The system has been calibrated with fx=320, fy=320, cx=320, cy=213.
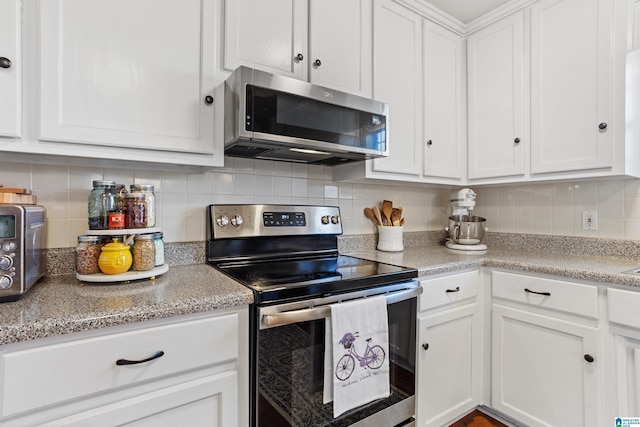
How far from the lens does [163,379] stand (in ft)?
2.90

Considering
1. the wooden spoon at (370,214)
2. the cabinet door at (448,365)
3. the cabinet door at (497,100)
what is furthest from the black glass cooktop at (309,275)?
the cabinet door at (497,100)

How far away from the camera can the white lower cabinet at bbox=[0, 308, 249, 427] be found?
2.40ft

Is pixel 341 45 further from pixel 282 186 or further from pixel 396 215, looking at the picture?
pixel 396 215

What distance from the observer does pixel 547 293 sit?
1.49 metres

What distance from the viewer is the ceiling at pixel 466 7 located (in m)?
1.92

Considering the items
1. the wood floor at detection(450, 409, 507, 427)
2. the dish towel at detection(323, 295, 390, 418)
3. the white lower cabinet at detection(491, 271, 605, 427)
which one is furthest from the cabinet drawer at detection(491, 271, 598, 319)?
the dish towel at detection(323, 295, 390, 418)

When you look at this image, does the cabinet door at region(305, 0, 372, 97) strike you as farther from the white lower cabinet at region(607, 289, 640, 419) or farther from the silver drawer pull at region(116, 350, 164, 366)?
the white lower cabinet at region(607, 289, 640, 419)

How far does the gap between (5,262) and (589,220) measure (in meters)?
2.62

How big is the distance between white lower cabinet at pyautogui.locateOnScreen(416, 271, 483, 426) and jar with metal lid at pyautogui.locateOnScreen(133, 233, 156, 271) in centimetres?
115

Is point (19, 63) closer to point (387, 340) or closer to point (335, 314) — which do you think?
point (335, 314)

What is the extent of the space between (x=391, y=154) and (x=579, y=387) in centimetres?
137

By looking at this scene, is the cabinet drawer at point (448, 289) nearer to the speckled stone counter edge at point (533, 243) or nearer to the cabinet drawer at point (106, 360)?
the speckled stone counter edge at point (533, 243)

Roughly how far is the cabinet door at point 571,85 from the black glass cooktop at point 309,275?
111 centimetres

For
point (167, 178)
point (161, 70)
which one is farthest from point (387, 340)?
point (161, 70)
